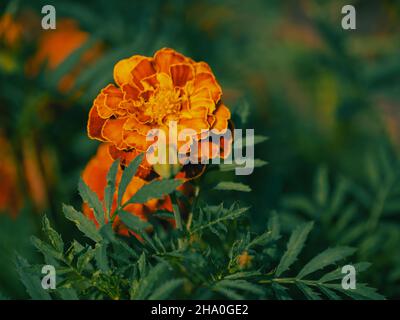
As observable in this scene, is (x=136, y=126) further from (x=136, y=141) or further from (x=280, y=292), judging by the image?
(x=280, y=292)

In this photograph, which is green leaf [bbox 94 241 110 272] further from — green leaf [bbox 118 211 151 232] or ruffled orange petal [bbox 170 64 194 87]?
ruffled orange petal [bbox 170 64 194 87]

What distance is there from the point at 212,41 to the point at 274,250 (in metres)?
1.17

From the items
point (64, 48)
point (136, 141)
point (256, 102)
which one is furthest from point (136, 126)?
point (256, 102)

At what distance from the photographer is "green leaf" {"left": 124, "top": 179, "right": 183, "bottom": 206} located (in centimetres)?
63

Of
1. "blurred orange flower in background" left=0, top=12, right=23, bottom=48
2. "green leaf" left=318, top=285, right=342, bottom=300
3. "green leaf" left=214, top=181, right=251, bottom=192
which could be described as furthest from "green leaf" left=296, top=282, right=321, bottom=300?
"blurred orange flower in background" left=0, top=12, right=23, bottom=48

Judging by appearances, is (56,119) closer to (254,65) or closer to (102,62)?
(102,62)

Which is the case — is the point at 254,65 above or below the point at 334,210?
above

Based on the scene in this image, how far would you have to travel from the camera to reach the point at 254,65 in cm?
186

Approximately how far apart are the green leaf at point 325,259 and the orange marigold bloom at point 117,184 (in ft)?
0.67

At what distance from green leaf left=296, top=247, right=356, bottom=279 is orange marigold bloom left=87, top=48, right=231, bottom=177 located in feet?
0.76

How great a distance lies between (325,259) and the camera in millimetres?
754

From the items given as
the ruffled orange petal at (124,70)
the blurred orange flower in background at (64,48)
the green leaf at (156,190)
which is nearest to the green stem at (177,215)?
the green leaf at (156,190)

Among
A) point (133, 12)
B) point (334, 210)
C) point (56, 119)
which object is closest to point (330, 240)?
point (334, 210)

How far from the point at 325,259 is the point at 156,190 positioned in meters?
0.28
